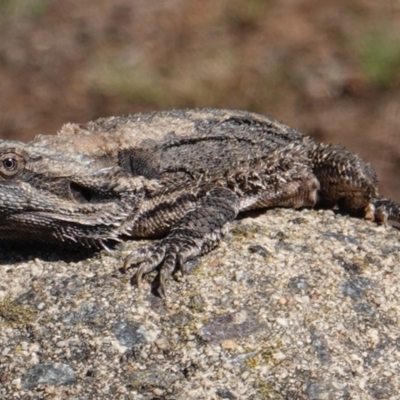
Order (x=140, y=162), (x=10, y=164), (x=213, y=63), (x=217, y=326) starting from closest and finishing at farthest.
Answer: (x=217, y=326) → (x=10, y=164) → (x=140, y=162) → (x=213, y=63)

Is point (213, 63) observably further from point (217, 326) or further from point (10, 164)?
point (217, 326)

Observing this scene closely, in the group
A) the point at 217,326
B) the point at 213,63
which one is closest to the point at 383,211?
the point at 217,326

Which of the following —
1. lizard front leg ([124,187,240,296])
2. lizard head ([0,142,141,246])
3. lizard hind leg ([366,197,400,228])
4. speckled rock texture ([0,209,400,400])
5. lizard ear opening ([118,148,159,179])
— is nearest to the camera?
speckled rock texture ([0,209,400,400])

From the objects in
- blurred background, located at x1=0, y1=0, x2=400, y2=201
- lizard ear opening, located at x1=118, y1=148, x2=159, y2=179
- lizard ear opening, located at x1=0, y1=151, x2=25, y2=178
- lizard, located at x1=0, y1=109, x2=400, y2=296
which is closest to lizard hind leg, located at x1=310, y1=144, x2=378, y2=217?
lizard, located at x1=0, y1=109, x2=400, y2=296

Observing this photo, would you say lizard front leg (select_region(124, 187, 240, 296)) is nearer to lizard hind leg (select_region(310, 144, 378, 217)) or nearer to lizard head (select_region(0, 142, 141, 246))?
lizard head (select_region(0, 142, 141, 246))

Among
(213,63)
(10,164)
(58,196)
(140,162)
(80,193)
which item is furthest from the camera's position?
(213,63)

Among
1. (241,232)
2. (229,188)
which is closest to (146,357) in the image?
(241,232)
